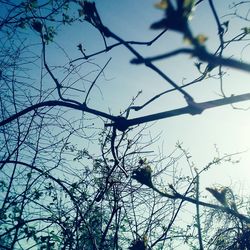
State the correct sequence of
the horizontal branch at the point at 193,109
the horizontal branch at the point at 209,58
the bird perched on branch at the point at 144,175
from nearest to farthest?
the horizontal branch at the point at 209,58 < the horizontal branch at the point at 193,109 < the bird perched on branch at the point at 144,175

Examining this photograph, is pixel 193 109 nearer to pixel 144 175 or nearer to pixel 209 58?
pixel 209 58

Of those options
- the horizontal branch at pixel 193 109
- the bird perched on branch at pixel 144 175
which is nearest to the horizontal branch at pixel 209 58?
the horizontal branch at pixel 193 109

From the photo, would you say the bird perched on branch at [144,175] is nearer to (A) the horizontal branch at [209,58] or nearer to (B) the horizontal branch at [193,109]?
(B) the horizontal branch at [193,109]

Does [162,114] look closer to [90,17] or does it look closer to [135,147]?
[90,17]

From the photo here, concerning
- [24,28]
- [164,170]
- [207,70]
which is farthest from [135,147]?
[207,70]

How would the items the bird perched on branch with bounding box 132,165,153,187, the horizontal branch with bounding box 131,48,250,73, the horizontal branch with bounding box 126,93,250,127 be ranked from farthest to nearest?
the bird perched on branch with bounding box 132,165,153,187, the horizontal branch with bounding box 126,93,250,127, the horizontal branch with bounding box 131,48,250,73

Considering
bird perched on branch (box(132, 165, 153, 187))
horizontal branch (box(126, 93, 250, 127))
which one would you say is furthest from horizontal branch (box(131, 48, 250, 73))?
bird perched on branch (box(132, 165, 153, 187))

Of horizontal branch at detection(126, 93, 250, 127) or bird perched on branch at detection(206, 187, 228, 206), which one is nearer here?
horizontal branch at detection(126, 93, 250, 127)

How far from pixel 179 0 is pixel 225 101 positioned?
0.40 m

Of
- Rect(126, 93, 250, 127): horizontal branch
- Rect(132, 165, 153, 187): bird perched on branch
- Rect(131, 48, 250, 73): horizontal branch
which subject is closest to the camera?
Rect(131, 48, 250, 73): horizontal branch

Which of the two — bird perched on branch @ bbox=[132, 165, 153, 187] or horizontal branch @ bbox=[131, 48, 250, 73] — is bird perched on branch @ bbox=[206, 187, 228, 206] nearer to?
bird perched on branch @ bbox=[132, 165, 153, 187]

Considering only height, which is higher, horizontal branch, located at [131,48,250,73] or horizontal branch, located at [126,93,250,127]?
horizontal branch, located at [126,93,250,127]

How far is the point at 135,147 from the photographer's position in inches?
254

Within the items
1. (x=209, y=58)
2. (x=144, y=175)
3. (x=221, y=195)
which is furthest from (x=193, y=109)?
(x=221, y=195)
